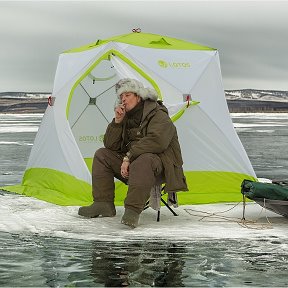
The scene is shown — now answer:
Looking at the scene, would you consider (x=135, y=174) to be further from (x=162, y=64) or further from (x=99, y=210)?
(x=162, y=64)

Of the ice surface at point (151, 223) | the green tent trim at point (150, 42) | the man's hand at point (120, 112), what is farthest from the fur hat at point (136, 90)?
the green tent trim at point (150, 42)

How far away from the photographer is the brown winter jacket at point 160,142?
636 cm

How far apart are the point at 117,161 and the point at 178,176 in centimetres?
73

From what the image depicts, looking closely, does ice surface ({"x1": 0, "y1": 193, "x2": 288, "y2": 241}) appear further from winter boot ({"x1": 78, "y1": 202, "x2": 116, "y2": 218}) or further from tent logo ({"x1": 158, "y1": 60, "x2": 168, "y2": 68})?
tent logo ({"x1": 158, "y1": 60, "x2": 168, "y2": 68})

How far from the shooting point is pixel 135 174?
6.21 meters

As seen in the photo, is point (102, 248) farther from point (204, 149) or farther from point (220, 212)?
point (204, 149)

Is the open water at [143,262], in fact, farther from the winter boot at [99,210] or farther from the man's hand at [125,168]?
the winter boot at [99,210]

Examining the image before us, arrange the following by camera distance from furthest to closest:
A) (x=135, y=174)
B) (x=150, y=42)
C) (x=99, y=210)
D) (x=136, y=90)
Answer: (x=150, y=42), (x=99, y=210), (x=136, y=90), (x=135, y=174)

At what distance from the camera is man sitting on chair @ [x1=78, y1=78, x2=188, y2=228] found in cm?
625

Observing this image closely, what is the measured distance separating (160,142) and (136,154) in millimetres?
278

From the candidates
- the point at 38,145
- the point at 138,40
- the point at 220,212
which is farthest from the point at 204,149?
the point at 38,145

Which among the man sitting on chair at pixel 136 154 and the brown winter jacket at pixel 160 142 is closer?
the man sitting on chair at pixel 136 154

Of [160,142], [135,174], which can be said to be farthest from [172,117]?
[135,174]

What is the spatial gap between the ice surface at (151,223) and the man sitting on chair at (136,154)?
25 cm
